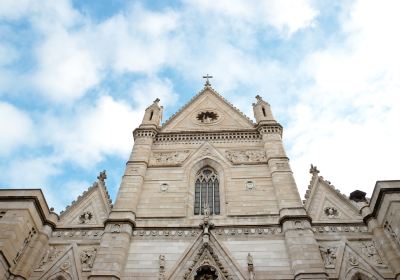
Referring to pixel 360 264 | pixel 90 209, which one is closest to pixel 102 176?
pixel 90 209

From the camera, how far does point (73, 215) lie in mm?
16625

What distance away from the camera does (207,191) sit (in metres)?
17.9

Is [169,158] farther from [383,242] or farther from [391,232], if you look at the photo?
[391,232]

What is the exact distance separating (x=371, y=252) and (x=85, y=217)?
11.9 m

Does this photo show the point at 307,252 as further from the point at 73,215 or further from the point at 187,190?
the point at 73,215

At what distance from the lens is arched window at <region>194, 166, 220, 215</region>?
17.0 metres

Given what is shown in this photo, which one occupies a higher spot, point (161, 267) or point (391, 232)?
point (391, 232)

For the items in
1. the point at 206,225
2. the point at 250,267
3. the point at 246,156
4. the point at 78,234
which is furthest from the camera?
the point at 246,156

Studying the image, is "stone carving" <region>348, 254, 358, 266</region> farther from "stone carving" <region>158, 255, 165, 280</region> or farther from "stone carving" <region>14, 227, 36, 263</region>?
"stone carving" <region>14, 227, 36, 263</region>

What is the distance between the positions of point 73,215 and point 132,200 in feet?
9.02

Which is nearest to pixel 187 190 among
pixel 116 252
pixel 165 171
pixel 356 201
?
pixel 165 171

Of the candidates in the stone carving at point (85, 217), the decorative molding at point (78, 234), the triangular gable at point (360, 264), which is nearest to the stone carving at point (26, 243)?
the decorative molding at point (78, 234)

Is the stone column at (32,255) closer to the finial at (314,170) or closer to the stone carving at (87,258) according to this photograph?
the stone carving at (87,258)

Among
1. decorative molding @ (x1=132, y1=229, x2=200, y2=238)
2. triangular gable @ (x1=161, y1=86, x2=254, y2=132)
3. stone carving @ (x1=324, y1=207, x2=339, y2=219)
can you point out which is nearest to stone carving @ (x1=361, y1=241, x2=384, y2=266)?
stone carving @ (x1=324, y1=207, x2=339, y2=219)
